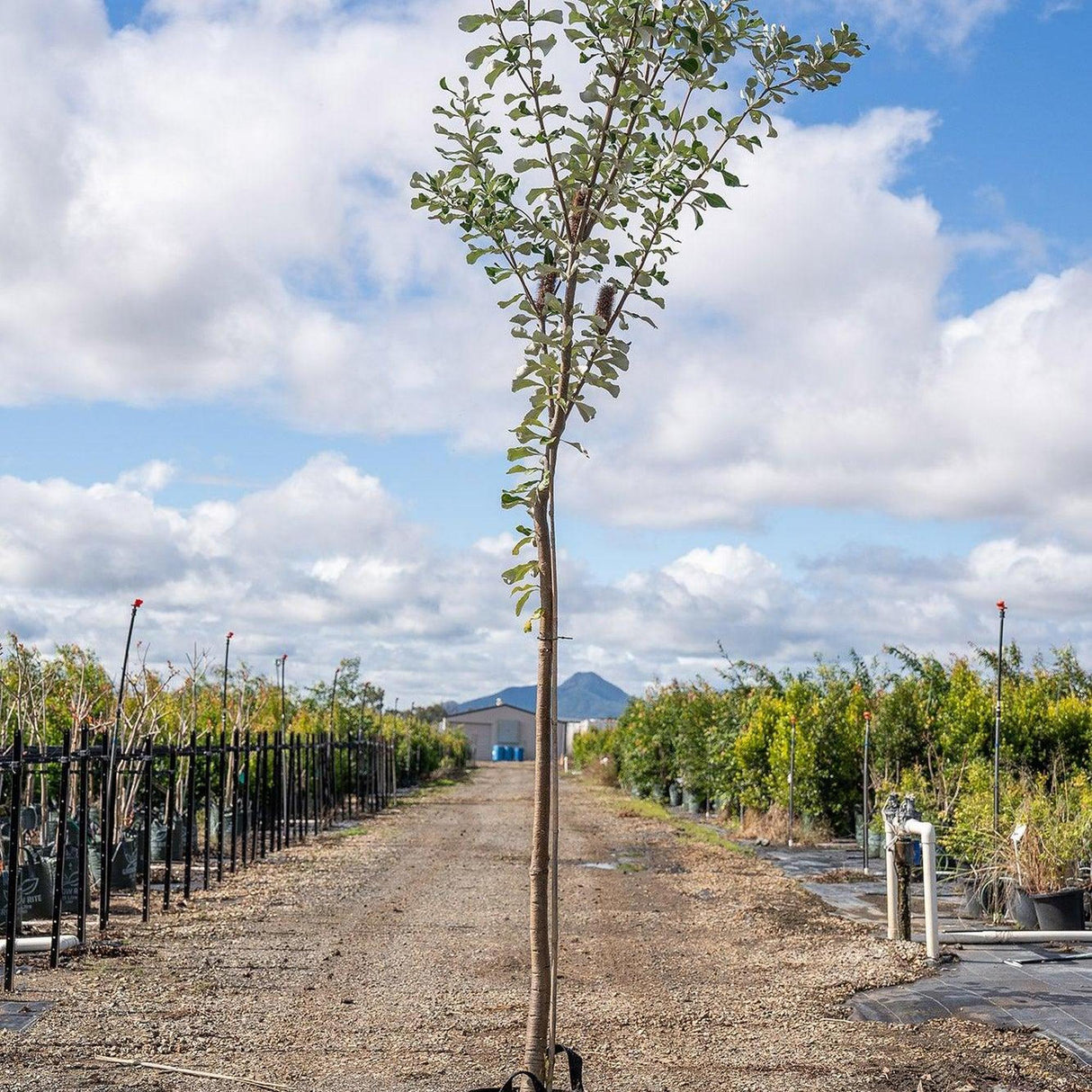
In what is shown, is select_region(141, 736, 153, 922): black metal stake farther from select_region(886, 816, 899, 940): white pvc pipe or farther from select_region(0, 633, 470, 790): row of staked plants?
select_region(886, 816, 899, 940): white pvc pipe

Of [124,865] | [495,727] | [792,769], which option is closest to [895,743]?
[792,769]

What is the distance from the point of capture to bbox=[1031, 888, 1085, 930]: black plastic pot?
29.0 feet

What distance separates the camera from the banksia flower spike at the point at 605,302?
3.84 m

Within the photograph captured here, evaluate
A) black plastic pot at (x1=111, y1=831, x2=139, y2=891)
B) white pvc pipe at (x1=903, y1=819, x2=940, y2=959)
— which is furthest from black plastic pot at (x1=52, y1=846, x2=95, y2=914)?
white pvc pipe at (x1=903, y1=819, x2=940, y2=959)

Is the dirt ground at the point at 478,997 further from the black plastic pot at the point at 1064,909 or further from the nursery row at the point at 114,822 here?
the black plastic pot at the point at 1064,909

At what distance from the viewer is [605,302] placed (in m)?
3.85

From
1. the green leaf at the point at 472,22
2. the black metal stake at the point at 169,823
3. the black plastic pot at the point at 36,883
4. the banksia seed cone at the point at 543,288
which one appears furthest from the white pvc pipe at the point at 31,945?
the green leaf at the point at 472,22

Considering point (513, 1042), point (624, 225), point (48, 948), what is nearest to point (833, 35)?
point (624, 225)

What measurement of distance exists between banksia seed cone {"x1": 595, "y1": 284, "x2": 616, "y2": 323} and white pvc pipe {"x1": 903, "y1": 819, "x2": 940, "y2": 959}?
5.32 m

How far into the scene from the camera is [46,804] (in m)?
12.2

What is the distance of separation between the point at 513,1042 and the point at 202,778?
12083 mm

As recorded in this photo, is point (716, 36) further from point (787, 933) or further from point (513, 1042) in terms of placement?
point (787, 933)

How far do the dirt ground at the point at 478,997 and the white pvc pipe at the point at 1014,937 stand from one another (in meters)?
0.52

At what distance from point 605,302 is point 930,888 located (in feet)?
18.1
